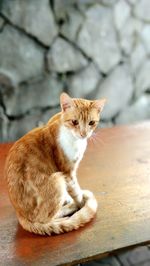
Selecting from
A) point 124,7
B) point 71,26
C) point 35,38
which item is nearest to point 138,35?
point 124,7

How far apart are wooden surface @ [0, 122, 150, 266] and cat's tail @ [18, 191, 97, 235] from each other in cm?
1

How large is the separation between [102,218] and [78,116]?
26cm

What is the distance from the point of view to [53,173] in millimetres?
931

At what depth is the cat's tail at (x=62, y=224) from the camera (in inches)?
35.6

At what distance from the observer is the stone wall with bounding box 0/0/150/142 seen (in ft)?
5.80

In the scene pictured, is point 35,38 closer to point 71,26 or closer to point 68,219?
point 71,26

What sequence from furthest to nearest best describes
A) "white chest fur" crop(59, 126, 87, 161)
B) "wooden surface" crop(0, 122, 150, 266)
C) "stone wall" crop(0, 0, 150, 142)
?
1. "stone wall" crop(0, 0, 150, 142)
2. "white chest fur" crop(59, 126, 87, 161)
3. "wooden surface" crop(0, 122, 150, 266)

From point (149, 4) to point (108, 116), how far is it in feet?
2.05

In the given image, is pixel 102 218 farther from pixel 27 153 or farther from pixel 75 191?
pixel 27 153

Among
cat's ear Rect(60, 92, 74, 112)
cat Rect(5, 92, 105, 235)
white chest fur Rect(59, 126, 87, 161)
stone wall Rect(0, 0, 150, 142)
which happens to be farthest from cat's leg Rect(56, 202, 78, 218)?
stone wall Rect(0, 0, 150, 142)

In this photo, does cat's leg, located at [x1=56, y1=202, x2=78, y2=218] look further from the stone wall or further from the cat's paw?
the stone wall

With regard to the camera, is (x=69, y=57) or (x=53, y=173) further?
(x=69, y=57)

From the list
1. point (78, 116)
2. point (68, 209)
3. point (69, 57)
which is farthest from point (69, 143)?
point (69, 57)

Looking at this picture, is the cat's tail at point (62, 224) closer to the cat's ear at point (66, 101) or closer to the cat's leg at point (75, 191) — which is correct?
the cat's leg at point (75, 191)
